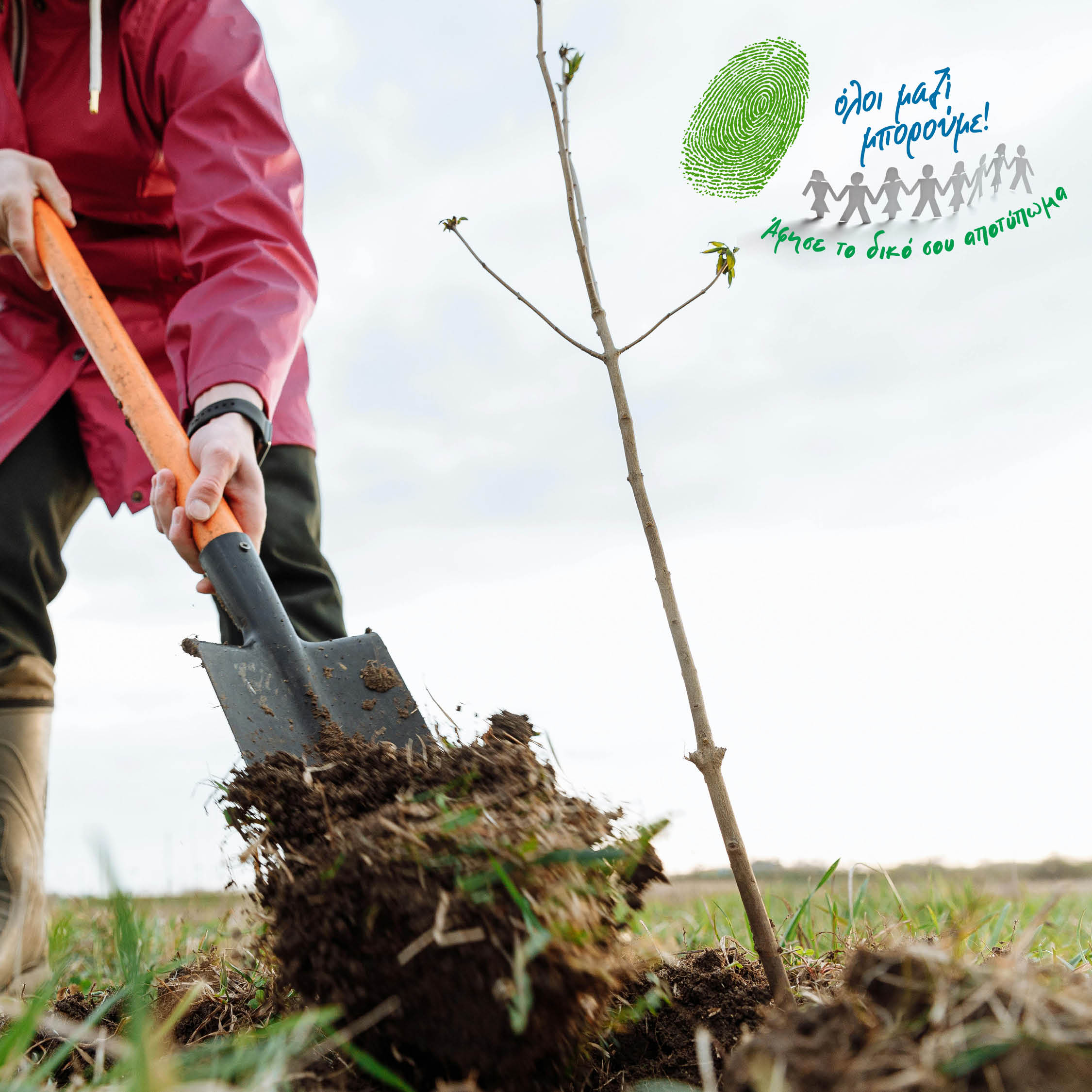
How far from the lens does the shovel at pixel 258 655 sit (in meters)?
1.74

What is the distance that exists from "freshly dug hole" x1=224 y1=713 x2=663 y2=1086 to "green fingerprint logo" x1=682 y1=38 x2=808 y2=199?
1336 millimetres

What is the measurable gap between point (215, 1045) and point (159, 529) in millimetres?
1345

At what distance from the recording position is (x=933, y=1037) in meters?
0.85

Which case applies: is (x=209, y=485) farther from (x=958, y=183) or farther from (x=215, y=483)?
(x=958, y=183)

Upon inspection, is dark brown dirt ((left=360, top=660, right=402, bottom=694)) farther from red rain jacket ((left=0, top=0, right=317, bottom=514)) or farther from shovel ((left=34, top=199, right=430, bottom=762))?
red rain jacket ((left=0, top=0, right=317, bottom=514))

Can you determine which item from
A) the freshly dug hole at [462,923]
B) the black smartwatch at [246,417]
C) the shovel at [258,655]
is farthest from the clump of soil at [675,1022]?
the black smartwatch at [246,417]

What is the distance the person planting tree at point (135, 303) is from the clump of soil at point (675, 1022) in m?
1.29

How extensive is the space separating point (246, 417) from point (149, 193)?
3.34 feet

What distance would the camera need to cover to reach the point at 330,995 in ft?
3.65

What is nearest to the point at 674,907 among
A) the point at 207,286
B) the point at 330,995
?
the point at 330,995

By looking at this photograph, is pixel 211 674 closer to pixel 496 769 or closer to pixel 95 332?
pixel 496 769

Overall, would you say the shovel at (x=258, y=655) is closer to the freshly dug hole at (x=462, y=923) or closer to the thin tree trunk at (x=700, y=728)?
the freshly dug hole at (x=462, y=923)

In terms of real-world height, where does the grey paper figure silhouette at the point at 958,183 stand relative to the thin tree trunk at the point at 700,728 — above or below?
above

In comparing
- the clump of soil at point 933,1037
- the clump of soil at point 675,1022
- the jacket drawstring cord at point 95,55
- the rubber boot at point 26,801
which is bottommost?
the clump of soil at point 675,1022
